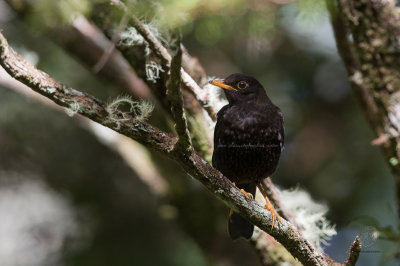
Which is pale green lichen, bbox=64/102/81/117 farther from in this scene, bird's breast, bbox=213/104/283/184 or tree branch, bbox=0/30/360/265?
bird's breast, bbox=213/104/283/184

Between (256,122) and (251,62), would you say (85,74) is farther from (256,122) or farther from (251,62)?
(256,122)

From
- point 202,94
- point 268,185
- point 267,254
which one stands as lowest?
point 267,254

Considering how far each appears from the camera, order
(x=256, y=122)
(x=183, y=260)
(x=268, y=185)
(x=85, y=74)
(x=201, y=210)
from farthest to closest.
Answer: (x=85, y=74) < (x=183, y=260) < (x=201, y=210) < (x=268, y=185) < (x=256, y=122)

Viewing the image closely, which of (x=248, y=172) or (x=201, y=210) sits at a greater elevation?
(x=248, y=172)

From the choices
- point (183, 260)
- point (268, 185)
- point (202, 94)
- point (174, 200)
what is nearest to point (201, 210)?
point (174, 200)

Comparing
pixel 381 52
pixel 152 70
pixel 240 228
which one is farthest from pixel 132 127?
pixel 381 52
